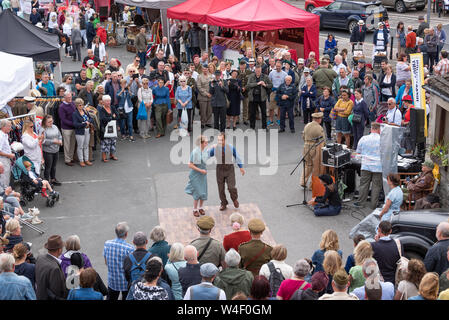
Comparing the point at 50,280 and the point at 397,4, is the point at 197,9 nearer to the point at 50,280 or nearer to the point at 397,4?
the point at 397,4

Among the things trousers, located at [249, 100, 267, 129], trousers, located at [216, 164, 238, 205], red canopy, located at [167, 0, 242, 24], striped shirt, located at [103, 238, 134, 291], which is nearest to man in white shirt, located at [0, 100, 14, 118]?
trousers, located at [216, 164, 238, 205]

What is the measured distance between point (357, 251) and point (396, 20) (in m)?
25.4

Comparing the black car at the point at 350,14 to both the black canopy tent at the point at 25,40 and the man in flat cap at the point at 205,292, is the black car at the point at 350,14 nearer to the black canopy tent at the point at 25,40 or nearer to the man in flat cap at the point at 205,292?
the black canopy tent at the point at 25,40

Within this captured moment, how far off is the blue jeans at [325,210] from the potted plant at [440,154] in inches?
78.6

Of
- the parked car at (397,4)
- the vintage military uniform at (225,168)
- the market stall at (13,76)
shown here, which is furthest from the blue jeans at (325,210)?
the parked car at (397,4)

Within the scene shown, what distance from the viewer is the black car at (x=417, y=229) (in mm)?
9312

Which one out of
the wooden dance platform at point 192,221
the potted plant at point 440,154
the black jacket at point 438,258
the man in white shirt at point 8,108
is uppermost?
the man in white shirt at point 8,108

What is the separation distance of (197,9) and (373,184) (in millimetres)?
12092

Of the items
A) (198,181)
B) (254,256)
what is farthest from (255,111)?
(254,256)

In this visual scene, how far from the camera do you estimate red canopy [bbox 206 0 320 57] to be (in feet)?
67.2

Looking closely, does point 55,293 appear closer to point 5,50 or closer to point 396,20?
point 5,50

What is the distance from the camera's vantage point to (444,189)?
36.9 ft

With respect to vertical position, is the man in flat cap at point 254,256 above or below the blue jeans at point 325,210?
above

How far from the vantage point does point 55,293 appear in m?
7.68
